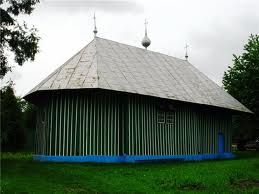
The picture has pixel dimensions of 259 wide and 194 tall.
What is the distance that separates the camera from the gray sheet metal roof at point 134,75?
23859 millimetres

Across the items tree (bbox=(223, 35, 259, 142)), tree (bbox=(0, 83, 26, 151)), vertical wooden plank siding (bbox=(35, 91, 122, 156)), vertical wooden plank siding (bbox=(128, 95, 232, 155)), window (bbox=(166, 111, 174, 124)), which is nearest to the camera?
vertical wooden plank siding (bbox=(35, 91, 122, 156))

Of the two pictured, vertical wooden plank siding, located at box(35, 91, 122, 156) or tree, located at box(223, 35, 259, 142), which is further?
tree, located at box(223, 35, 259, 142)

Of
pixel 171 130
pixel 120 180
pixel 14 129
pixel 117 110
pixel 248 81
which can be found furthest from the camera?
pixel 14 129

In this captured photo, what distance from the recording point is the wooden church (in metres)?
23.6

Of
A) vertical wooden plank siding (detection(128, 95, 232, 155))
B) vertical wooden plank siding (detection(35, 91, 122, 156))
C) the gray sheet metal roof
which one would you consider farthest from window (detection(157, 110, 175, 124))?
vertical wooden plank siding (detection(35, 91, 122, 156))

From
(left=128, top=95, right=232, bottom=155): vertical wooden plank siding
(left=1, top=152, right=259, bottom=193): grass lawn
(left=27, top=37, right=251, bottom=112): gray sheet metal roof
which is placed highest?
(left=27, top=37, right=251, bottom=112): gray sheet metal roof

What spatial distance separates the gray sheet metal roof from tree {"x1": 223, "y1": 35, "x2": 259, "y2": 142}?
2.38 m

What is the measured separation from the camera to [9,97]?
3959 cm

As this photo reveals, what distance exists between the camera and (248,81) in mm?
34625

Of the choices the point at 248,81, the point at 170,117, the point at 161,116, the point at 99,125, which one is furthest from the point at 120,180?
the point at 248,81

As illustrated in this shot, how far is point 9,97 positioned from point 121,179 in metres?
25.7

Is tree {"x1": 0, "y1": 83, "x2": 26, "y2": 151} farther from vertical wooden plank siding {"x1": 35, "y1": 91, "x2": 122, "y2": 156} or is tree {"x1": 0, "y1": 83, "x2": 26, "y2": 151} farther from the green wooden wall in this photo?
vertical wooden plank siding {"x1": 35, "y1": 91, "x2": 122, "y2": 156}

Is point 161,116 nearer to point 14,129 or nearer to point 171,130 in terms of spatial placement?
point 171,130

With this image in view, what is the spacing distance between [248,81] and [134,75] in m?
12.0
